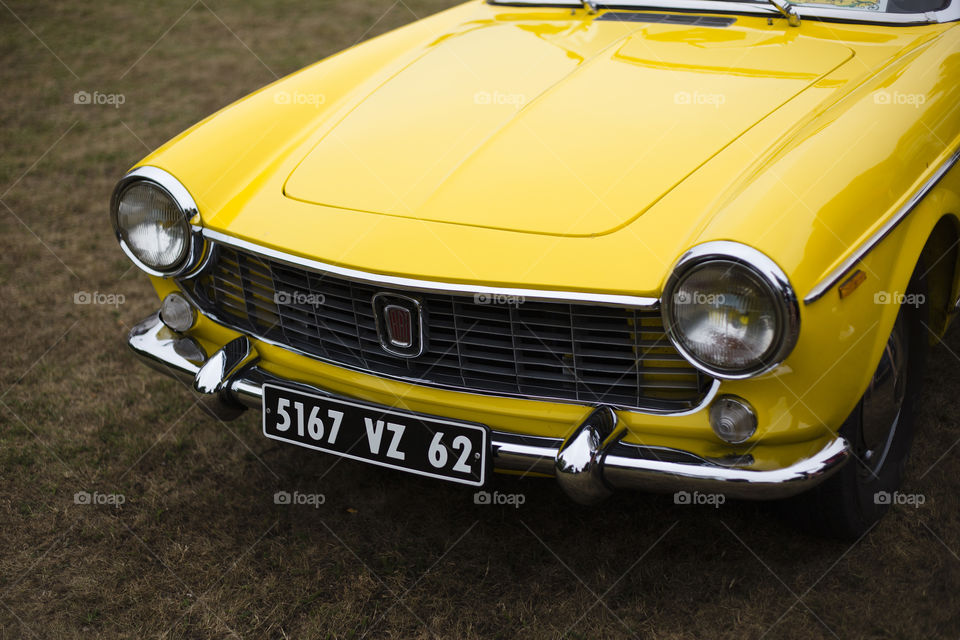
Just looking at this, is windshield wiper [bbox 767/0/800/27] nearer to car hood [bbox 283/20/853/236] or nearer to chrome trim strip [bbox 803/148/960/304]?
car hood [bbox 283/20/853/236]

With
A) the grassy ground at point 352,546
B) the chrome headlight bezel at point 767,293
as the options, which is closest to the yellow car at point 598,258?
the chrome headlight bezel at point 767,293

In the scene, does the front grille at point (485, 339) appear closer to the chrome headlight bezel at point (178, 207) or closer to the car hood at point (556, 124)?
the chrome headlight bezel at point (178, 207)

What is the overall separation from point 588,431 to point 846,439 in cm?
61

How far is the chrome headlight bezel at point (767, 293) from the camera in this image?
1673 millimetres

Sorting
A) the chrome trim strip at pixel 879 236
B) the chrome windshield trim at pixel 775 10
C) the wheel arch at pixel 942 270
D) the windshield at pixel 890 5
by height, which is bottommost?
the wheel arch at pixel 942 270

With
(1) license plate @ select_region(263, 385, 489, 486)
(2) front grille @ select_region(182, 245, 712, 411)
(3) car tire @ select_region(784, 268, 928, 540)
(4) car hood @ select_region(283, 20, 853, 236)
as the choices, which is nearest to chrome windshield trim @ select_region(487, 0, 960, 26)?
(4) car hood @ select_region(283, 20, 853, 236)

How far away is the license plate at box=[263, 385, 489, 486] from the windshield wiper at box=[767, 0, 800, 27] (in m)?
1.68

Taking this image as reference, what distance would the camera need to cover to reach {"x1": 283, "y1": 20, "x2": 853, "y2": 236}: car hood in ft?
6.86

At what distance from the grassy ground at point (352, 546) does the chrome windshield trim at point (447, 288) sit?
825mm

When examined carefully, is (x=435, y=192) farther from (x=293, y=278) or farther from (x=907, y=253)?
(x=907, y=253)

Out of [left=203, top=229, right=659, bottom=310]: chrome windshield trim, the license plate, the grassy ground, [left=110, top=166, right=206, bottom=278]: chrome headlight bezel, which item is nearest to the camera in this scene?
[left=203, top=229, right=659, bottom=310]: chrome windshield trim

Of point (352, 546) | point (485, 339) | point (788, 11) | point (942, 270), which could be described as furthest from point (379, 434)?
point (788, 11)

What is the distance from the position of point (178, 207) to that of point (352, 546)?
1024mm

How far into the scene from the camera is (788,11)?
9.02 ft
